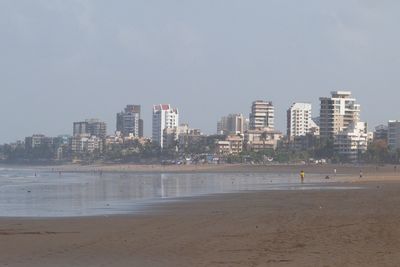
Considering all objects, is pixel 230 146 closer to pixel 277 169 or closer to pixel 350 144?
pixel 350 144

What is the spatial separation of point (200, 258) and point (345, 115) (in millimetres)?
176000

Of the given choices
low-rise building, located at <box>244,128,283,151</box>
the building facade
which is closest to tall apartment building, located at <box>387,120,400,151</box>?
the building facade

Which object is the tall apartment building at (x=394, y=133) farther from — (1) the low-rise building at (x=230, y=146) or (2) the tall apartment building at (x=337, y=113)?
(1) the low-rise building at (x=230, y=146)

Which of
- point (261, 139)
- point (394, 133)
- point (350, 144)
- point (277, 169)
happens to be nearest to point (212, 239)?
point (277, 169)

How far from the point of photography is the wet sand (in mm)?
11273

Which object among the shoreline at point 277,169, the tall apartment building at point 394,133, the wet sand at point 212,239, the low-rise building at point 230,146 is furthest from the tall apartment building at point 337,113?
the wet sand at point 212,239

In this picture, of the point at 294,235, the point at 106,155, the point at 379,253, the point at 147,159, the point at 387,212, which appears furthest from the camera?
the point at 106,155

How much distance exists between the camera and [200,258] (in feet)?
37.8

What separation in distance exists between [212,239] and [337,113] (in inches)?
6711

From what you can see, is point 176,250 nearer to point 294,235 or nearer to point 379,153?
point 294,235

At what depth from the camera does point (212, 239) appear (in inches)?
558

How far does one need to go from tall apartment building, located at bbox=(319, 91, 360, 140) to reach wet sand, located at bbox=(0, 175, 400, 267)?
519 ft

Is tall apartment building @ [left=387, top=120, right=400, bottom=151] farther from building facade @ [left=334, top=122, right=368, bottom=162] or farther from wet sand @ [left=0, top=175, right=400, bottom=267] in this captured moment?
wet sand @ [left=0, top=175, right=400, bottom=267]

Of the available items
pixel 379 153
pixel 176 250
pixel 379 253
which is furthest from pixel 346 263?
pixel 379 153
